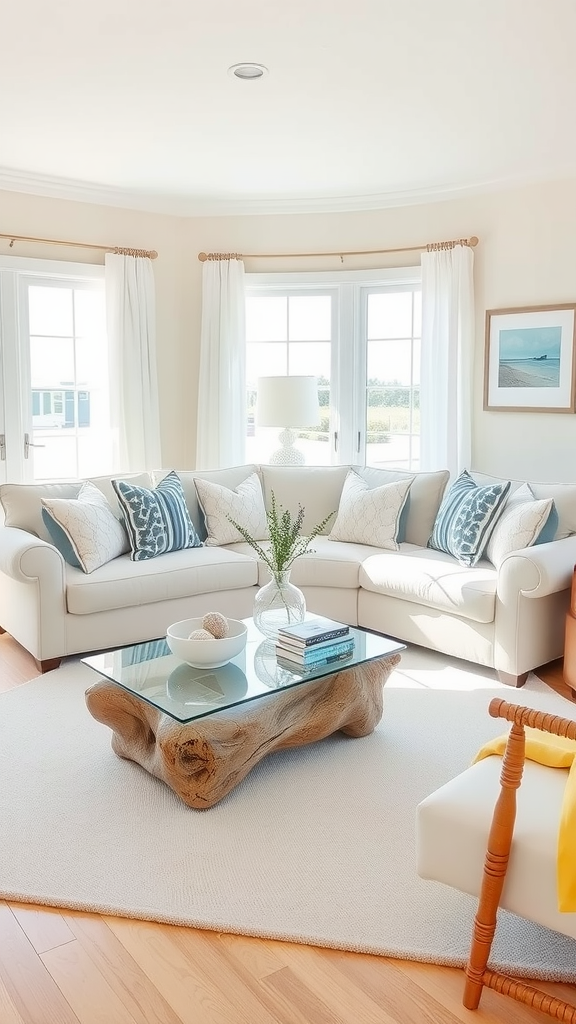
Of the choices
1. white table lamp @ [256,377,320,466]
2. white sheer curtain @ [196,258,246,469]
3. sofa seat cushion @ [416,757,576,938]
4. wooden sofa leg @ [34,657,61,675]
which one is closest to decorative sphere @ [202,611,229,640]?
sofa seat cushion @ [416,757,576,938]

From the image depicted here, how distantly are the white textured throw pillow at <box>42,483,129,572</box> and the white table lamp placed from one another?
149 centimetres

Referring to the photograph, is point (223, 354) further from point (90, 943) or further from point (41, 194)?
point (90, 943)

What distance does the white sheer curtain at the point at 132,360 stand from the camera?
569 cm

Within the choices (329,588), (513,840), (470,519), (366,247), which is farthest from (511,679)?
(366,247)

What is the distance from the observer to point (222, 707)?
265cm

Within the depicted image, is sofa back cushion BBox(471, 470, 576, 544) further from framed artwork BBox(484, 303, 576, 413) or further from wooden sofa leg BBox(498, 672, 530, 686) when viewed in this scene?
framed artwork BBox(484, 303, 576, 413)

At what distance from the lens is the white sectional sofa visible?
3.92m

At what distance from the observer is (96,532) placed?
4.29 meters

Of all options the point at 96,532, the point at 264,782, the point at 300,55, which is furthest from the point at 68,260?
the point at 264,782

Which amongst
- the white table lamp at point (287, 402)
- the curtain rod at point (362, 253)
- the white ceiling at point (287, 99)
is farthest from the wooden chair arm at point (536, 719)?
the curtain rod at point (362, 253)

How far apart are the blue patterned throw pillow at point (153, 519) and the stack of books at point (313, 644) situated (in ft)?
4.96

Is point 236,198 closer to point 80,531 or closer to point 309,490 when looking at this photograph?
point 309,490

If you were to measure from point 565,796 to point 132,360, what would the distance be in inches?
179

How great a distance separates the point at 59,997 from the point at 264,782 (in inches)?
45.2
